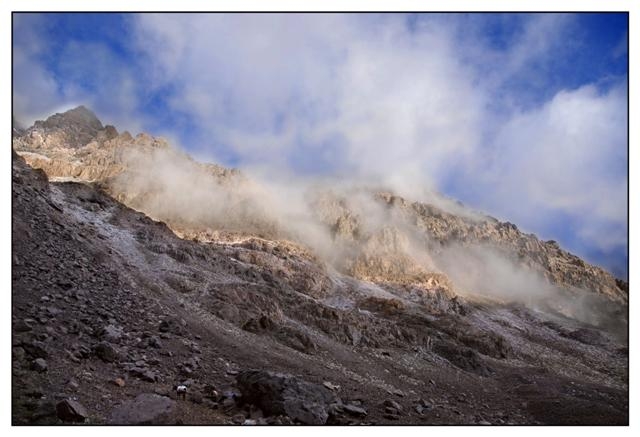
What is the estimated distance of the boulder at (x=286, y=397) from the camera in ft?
44.7

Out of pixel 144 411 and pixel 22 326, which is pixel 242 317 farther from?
pixel 144 411

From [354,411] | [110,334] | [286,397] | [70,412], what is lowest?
[70,412]

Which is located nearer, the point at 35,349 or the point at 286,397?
the point at 35,349

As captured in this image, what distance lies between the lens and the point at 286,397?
13.9m

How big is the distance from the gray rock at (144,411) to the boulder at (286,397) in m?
2.61

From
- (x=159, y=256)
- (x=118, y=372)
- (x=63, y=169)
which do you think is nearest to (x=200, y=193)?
(x=63, y=169)

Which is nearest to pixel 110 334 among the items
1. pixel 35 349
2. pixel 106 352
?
pixel 106 352

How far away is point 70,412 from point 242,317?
→ 954 inches

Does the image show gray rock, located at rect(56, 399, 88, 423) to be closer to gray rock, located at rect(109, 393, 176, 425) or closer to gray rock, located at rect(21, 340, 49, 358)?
gray rock, located at rect(109, 393, 176, 425)

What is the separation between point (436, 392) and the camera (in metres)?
27.2

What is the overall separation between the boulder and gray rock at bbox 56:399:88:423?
4.92 m

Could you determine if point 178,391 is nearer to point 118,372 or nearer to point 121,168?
point 118,372

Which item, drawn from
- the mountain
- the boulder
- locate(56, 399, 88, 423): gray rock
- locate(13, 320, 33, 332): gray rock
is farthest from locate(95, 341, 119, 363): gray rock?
the boulder

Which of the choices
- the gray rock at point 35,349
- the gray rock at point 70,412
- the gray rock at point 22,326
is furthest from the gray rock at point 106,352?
the gray rock at point 70,412
